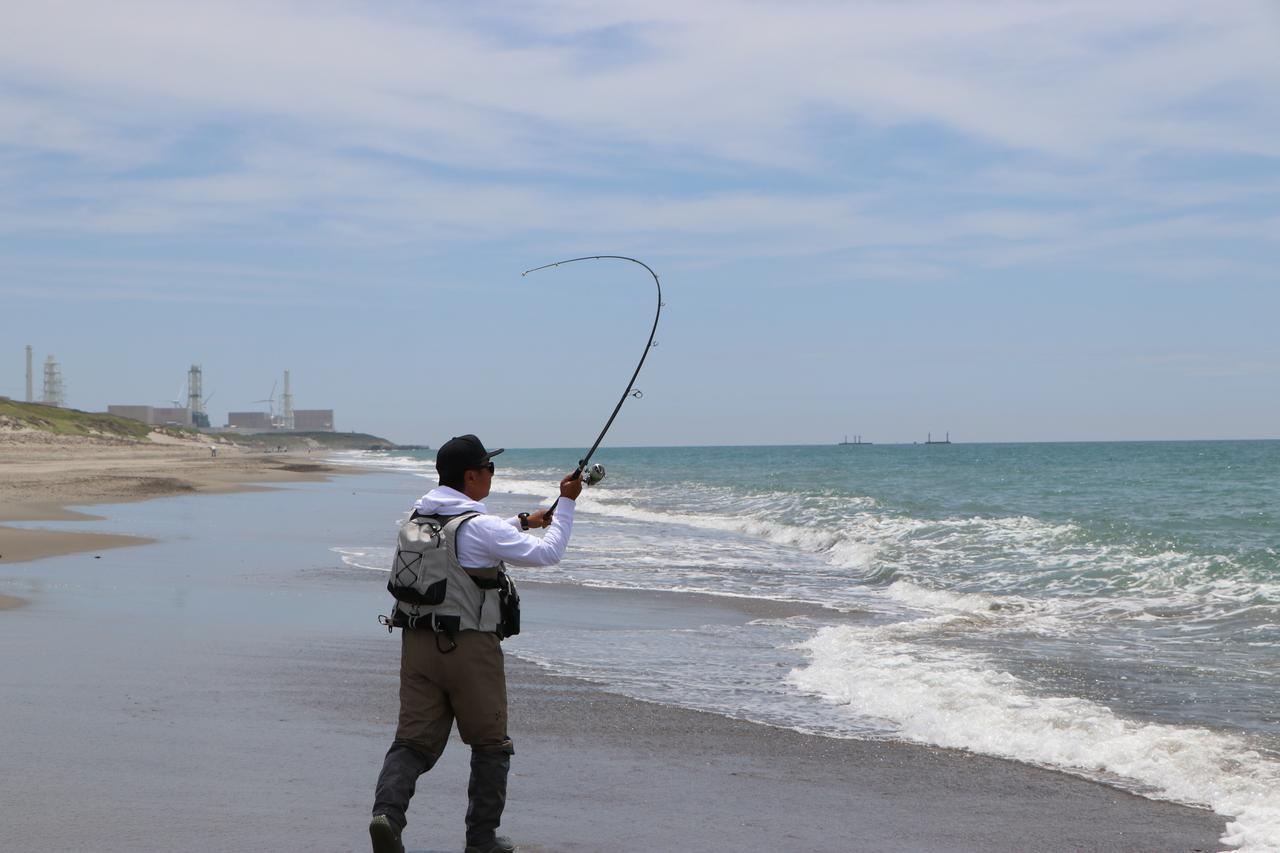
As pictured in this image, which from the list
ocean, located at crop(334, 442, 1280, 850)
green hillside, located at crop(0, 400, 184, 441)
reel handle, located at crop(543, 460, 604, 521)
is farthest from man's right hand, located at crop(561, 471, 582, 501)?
green hillside, located at crop(0, 400, 184, 441)

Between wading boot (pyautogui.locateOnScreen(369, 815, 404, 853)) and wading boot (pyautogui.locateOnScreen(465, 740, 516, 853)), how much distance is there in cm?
36

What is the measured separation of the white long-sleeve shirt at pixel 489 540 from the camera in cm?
411

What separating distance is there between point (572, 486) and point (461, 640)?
69 centimetres

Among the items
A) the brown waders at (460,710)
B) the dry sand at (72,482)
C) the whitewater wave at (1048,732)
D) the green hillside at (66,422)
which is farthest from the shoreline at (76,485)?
the brown waders at (460,710)

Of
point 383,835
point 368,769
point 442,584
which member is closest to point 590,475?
point 442,584

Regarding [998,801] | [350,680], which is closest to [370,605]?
[350,680]

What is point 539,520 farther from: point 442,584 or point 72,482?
point 72,482

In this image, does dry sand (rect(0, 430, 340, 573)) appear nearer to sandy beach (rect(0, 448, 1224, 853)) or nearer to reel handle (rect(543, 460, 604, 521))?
sandy beach (rect(0, 448, 1224, 853))

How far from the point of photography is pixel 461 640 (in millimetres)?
4094

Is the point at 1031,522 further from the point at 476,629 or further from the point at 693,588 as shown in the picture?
the point at 476,629

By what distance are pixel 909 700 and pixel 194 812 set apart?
13.1 feet

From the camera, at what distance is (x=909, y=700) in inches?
273

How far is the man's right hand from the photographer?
4375 millimetres

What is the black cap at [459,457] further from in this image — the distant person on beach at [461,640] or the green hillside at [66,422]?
the green hillside at [66,422]
